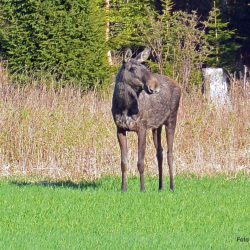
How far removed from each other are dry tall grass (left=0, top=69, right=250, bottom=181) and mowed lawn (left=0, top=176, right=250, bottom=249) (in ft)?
7.47

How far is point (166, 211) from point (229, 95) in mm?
9212

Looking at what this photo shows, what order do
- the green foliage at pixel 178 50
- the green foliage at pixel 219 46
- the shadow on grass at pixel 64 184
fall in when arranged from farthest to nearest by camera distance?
the green foliage at pixel 219 46 < the green foliage at pixel 178 50 < the shadow on grass at pixel 64 184

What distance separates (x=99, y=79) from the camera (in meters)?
28.6

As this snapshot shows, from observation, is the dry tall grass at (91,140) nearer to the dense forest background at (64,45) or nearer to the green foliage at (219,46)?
the dense forest background at (64,45)

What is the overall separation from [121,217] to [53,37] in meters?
15.7

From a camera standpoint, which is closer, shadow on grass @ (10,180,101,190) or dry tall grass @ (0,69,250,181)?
shadow on grass @ (10,180,101,190)

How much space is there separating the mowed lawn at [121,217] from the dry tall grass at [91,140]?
228 cm

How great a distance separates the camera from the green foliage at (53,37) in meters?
28.0

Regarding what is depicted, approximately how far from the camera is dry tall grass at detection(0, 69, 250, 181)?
1931cm

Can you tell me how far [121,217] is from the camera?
43.4 feet

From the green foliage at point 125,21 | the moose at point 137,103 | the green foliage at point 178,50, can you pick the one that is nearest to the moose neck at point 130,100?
the moose at point 137,103

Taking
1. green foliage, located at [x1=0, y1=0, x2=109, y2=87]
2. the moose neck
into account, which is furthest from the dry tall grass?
green foliage, located at [x1=0, y1=0, x2=109, y2=87]

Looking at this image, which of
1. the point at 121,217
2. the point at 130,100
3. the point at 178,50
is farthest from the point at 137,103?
the point at 178,50

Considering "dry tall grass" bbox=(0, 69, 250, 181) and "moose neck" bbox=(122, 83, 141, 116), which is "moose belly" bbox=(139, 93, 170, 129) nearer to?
"moose neck" bbox=(122, 83, 141, 116)
